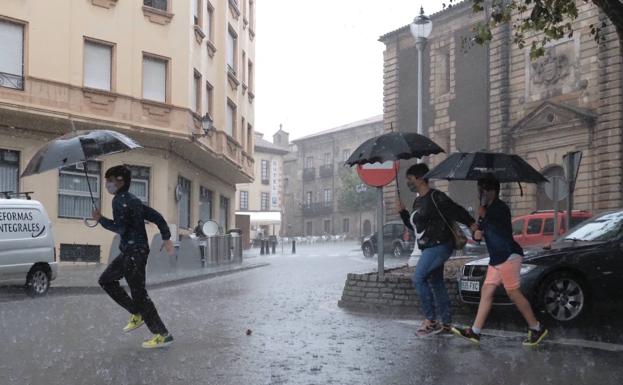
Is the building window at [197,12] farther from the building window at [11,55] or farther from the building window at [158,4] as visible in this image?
the building window at [11,55]

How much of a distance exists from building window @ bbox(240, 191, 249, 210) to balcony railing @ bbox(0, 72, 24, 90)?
55.8 m

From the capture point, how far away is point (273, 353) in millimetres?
6766

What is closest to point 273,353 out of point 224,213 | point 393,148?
point 393,148

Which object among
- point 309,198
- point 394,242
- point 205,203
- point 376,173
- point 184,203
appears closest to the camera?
point 376,173

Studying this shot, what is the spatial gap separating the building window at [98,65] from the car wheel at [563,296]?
59.0 ft

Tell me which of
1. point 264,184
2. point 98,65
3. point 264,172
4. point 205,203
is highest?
point 264,172

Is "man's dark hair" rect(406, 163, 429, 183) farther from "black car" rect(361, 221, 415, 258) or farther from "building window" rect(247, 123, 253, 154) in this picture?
"building window" rect(247, 123, 253, 154)

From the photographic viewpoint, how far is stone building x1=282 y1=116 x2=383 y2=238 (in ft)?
251

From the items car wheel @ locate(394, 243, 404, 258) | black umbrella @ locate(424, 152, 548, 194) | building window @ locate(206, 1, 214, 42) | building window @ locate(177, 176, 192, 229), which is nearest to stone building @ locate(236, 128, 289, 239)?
car wheel @ locate(394, 243, 404, 258)

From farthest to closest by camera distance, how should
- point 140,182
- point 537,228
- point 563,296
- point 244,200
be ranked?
point 244,200 → point 140,182 → point 537,228 → point 563,296

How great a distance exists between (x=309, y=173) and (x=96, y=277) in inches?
2581

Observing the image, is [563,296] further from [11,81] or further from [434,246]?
[11,81]

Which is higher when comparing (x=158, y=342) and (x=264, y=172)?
(x=264, y=172)

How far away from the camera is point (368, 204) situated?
73.8 metres
